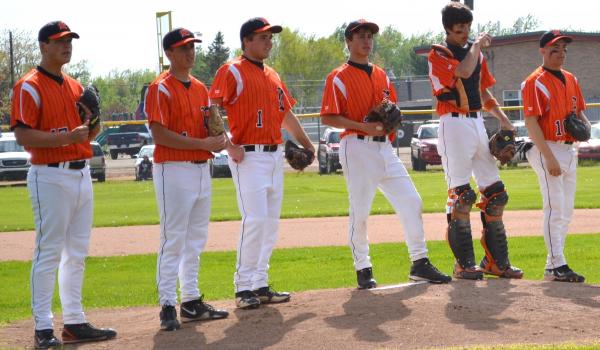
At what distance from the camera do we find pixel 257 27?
297 inches

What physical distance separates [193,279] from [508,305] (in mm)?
2291

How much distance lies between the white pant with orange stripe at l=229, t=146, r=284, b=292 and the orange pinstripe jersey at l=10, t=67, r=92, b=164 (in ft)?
4.10

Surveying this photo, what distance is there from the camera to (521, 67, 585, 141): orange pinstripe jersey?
8.45 m

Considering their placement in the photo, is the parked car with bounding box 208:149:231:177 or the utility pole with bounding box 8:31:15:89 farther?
the utility pole with bounding box 8:31:15:89

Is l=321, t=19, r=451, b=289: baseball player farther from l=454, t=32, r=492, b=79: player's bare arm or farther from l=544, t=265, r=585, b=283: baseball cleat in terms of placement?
l=544, t=265, r=585, b=283: baseball cleat

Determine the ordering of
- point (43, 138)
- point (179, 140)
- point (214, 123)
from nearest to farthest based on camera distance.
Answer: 1. point (43, 138)
2. point (179, 140)
3. point (214, 123)

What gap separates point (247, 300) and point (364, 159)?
1482mm

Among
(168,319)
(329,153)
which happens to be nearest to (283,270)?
(168,319)

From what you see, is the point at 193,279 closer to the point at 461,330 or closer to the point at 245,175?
the point at 245,175

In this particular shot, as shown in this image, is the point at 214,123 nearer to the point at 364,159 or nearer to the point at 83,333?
the point at 364,159

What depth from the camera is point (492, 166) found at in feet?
27.3

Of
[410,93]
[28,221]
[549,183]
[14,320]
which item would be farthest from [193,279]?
[410,93]

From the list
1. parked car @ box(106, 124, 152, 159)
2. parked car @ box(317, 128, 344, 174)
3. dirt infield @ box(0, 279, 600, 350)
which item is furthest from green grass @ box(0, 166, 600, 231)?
parked car @ box(106, 124, 152, 159)

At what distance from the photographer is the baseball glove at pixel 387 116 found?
7.71 metres
